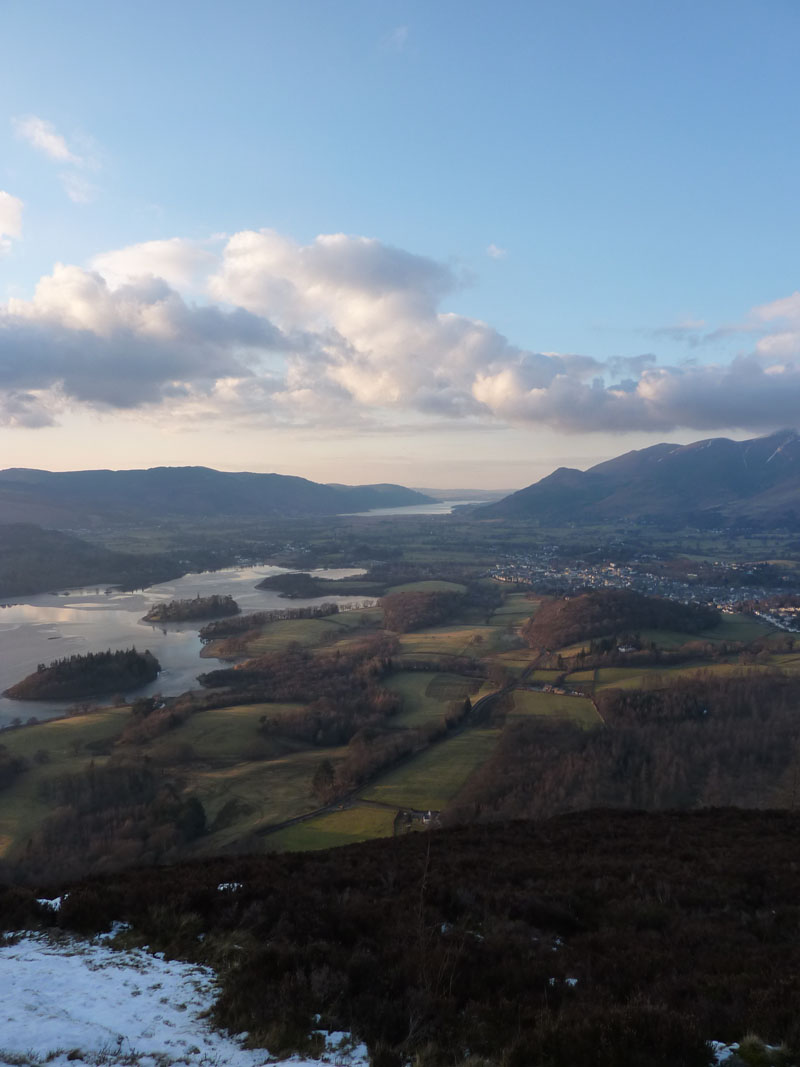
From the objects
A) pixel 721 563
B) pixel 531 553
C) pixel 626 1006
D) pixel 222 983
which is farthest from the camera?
pixel 531 553

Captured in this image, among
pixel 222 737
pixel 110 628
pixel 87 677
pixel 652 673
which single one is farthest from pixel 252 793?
pixel 110 628

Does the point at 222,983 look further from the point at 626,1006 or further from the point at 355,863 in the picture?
the point at 355,863

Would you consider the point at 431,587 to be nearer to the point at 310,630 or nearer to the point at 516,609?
the point at 516,609

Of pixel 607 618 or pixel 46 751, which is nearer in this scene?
pixel 46 751

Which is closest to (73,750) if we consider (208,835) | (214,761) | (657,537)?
(214,761)

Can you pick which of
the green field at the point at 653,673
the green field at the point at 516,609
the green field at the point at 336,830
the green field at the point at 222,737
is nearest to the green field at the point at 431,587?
the green field at the point at 516,609

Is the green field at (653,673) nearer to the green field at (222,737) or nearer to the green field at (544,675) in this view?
the green field at (544,675)

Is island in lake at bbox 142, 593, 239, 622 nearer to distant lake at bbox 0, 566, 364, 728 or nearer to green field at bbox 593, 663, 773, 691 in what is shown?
distant lake at bbox 0, 566, 364, 728

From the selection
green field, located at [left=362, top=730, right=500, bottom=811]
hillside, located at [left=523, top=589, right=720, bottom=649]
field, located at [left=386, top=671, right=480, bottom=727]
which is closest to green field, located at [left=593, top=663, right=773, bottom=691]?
field, located at [left=386, top=671, right=480, bottom=727]
